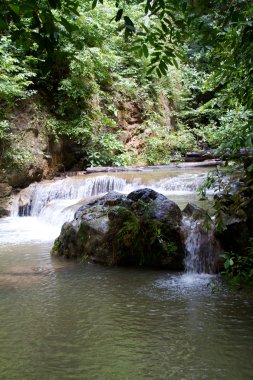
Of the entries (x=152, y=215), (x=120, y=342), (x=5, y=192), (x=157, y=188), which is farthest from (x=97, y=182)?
(x=120, y=342)

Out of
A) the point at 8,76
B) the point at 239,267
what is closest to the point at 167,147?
the point at 8,76

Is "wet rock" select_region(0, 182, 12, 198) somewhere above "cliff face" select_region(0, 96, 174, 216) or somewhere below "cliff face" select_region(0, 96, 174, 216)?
below

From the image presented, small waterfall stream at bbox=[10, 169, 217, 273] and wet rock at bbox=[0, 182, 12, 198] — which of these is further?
wet rock at bbox=[0, 182, 12, 198]

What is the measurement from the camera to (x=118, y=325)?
371cm

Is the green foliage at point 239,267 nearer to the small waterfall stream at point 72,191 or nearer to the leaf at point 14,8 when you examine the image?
the leaf at point 14,8

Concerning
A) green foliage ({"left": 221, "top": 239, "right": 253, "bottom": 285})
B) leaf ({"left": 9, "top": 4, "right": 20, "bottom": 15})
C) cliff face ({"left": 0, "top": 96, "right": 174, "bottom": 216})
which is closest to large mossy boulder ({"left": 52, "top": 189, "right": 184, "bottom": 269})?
green foliage ({"left": 221, "top": 239, "right": 253, "bottom": 285})

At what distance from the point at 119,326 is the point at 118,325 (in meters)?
0.03

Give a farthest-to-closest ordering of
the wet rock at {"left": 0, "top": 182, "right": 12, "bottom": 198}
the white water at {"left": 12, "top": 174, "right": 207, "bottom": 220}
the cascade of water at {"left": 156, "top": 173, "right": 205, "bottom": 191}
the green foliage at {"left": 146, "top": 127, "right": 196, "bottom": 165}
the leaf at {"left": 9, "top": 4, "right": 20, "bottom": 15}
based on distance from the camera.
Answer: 1. the green foliage at {"left": 146, "top": 127, "right": 196, "bottom": 165}
2. the wet rock at {"left": 0, "top": 182, "right": 12, "bottom": 198}
3. the white water at {"left": 12, "top": 174, "right": 207, "bottom": 220}
4. the cascade of water at {"left": 156, "top": 173, "right": 205, "bottom": 191}
5. the leaf at {"left": 9, "top": 4, "right": 20, "bottom": 15}

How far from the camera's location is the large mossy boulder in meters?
5.89

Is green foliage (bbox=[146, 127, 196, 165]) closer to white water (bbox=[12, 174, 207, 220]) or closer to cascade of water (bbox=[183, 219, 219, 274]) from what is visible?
white water (bbox=[12, 174, 207, 220])

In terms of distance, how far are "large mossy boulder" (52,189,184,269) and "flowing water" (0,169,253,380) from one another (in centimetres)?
28

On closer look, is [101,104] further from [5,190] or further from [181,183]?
[181,183]

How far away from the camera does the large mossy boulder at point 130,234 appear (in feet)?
19.3

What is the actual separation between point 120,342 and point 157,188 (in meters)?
7.45
